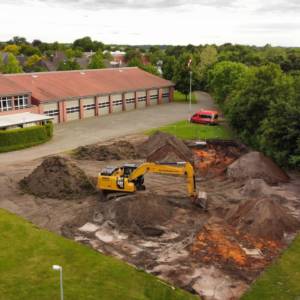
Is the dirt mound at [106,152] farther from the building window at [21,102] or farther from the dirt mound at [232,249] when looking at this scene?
the dirt mound at [232,249]

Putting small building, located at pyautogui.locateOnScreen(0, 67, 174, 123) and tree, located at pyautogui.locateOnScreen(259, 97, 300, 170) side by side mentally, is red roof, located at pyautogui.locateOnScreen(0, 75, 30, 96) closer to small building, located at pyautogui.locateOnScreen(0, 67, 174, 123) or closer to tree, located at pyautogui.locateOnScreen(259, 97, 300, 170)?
small building, located at pyautogui.locateOnScreen(0, 67, 174, 123)

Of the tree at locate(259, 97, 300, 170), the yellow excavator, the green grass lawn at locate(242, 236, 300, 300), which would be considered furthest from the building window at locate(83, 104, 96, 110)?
the green grass lawn at locate(242, 236, 300, 300)

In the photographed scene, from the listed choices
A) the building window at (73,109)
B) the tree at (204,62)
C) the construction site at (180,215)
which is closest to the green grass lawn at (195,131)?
the construction site at (180,215)

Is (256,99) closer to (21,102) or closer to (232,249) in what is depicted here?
(232,249)

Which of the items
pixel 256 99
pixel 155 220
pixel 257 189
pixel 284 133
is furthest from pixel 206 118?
pixel 155 220

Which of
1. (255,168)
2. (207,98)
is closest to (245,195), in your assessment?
(255,168)

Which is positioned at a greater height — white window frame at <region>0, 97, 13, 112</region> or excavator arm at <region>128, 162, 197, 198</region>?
white window frame at <region>0, 97, 13, 112</region>
